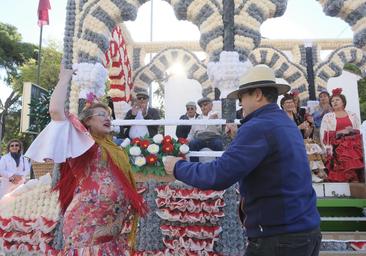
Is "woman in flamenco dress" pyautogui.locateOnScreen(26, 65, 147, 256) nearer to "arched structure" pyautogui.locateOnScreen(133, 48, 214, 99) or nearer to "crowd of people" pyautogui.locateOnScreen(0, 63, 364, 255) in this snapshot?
"crowd of people" pyautogui.locateOnScreen(0, 63, 364, 255)

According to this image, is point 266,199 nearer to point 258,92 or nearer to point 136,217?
point 258,92

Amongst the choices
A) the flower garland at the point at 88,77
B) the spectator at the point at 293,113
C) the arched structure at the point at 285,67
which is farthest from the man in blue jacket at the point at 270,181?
the arched structure at the point at 285,67

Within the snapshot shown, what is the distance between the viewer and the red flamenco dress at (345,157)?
4.82 meters

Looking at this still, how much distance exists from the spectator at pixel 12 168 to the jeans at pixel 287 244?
19.5ft

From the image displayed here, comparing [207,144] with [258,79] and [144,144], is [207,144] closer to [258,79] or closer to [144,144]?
[144,144]

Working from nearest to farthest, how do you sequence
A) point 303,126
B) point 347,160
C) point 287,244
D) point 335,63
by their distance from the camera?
point 287,244 → point 347,160 → point 303,126 → point 335,63

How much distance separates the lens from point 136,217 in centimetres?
258

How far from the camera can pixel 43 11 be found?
12633 millimetres

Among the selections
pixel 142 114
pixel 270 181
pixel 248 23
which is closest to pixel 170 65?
pixel 142 114

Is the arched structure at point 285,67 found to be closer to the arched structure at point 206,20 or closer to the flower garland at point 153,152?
the arched structure at point 206,20

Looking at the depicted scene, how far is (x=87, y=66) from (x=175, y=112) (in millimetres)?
8716

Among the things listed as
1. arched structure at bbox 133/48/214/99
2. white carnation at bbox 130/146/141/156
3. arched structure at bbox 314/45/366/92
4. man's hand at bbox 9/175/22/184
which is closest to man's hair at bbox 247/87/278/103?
white carnation at bbox 130/146/141/156

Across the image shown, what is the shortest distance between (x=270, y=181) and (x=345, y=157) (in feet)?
11.9

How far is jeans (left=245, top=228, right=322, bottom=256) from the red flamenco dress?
11.5 ft
